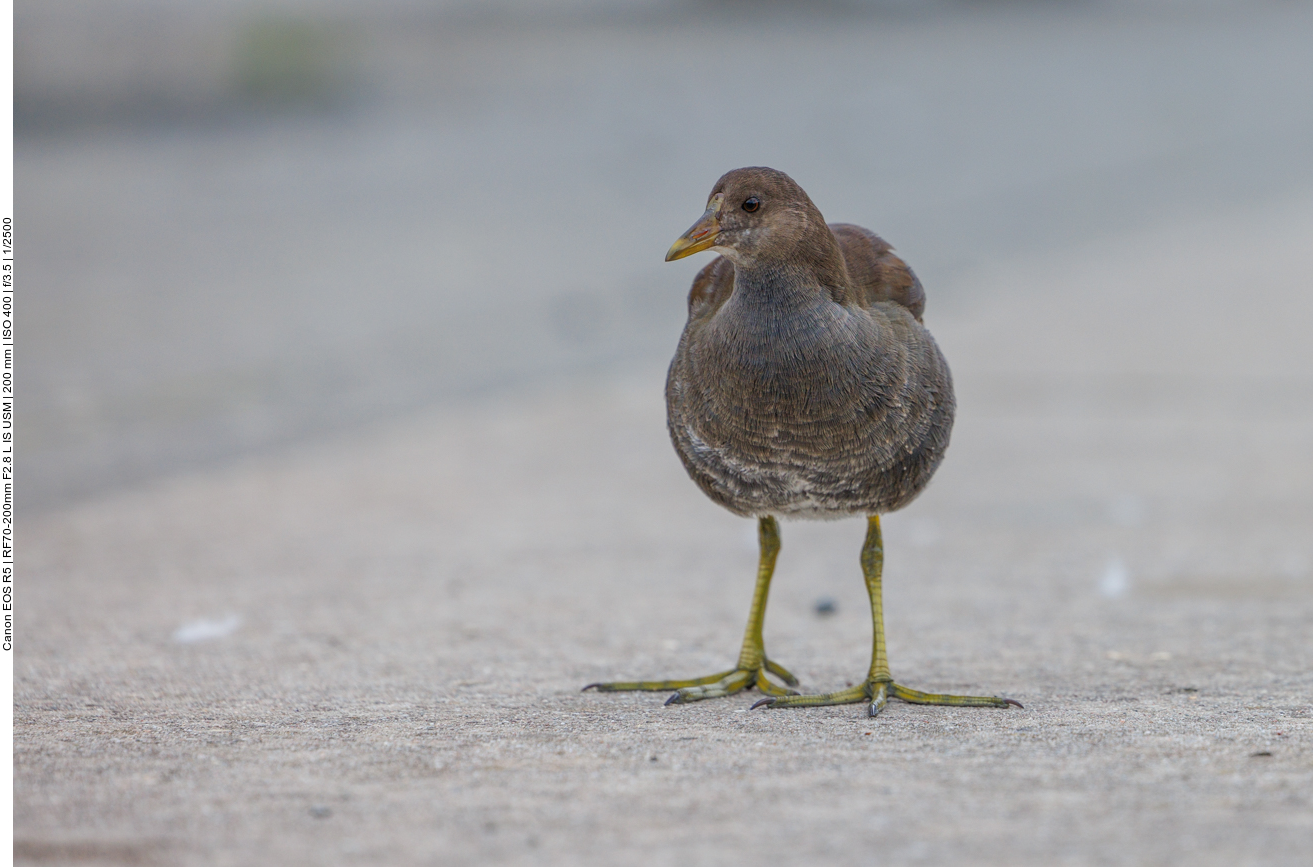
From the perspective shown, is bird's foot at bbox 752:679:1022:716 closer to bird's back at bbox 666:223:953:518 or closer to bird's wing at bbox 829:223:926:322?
bird's back at bbox 666:223:953:518

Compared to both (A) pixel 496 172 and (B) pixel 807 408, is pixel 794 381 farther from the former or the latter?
(A) pixel 496 172

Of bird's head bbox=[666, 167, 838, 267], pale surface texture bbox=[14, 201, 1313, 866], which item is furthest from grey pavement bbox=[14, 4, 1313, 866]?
bird's head bbox=[666, 167, 838, 267]

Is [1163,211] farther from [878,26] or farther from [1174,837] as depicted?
[1174,837]

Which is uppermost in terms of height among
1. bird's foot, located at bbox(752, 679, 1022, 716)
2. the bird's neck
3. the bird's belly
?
the bird's neck

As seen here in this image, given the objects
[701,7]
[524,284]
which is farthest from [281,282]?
[701,7]

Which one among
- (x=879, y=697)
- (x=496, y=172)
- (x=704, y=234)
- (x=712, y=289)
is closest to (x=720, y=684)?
(x=879, y=697)

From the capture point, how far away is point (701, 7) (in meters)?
31.1

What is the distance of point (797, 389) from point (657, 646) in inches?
55.9

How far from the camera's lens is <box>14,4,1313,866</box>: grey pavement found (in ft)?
9.68

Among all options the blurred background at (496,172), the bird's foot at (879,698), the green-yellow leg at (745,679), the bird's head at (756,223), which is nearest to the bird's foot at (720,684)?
the green-yellow leg at (745,679)

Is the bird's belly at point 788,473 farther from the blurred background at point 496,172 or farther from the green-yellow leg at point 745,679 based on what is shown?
the blurred background at point 496,172

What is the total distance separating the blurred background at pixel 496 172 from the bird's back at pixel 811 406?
417 cm

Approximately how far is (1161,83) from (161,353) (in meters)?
27.3

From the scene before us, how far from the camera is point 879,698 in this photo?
3.82m
